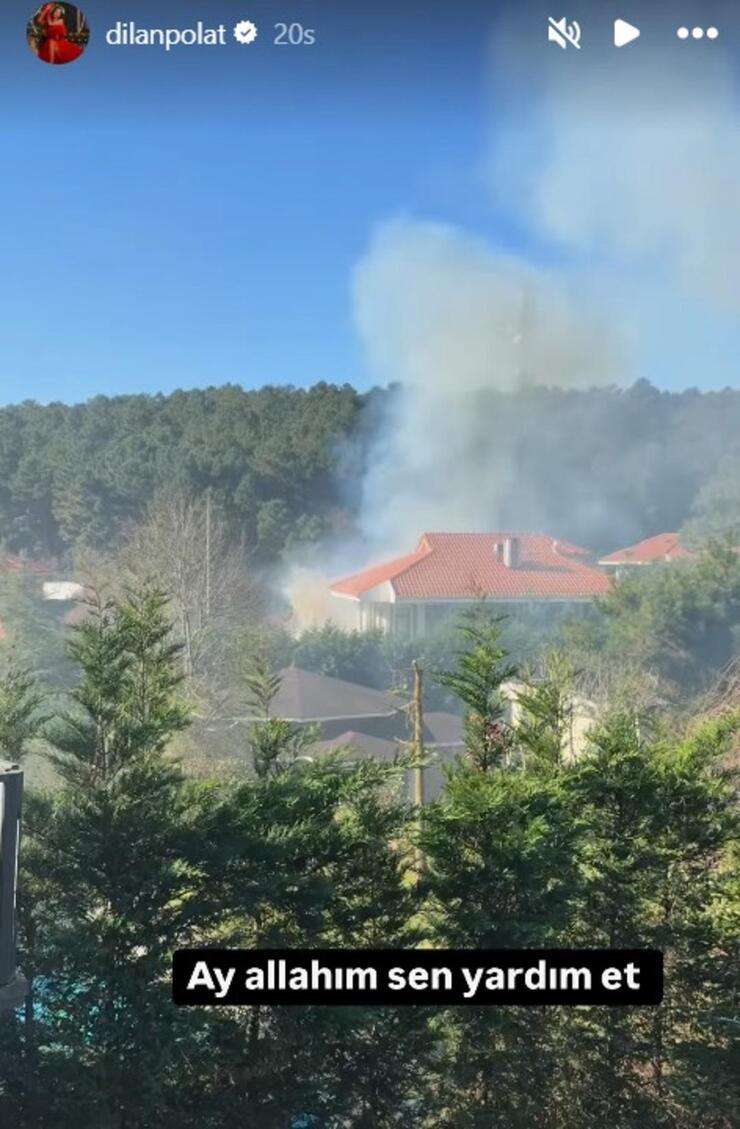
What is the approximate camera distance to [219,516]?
475cm

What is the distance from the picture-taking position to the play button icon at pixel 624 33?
7.99ft

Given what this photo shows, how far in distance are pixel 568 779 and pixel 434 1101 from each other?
89 cm

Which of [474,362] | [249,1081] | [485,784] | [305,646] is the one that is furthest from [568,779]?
[474,362]

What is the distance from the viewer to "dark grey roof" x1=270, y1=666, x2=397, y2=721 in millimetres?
3773

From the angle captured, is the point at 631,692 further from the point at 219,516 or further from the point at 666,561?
the point at 219,516

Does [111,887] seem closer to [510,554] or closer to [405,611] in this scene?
[405,611]

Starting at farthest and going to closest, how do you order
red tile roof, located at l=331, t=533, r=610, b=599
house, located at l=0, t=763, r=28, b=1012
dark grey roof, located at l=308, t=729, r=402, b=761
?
red tile roof, located at l=331, t=533, r=610, b=599 < dark grey roof, located at l=308, t=729, r=402, b=761 < house, located at l=0, t=763, r=28, b=1012

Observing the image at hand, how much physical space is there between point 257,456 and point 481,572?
1.22 m

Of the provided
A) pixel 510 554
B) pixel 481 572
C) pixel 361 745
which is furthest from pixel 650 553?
pixel 361 745

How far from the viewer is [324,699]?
4.01 meters

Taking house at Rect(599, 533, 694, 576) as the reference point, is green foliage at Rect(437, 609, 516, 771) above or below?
below

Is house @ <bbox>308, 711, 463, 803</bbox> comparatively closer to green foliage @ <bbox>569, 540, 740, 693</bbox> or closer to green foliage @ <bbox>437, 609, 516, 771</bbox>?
green foliage @ <bbox>437, 609, 516, 771</bbox>

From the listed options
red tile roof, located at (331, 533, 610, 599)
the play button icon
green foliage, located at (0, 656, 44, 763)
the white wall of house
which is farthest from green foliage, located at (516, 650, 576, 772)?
the play button icon
